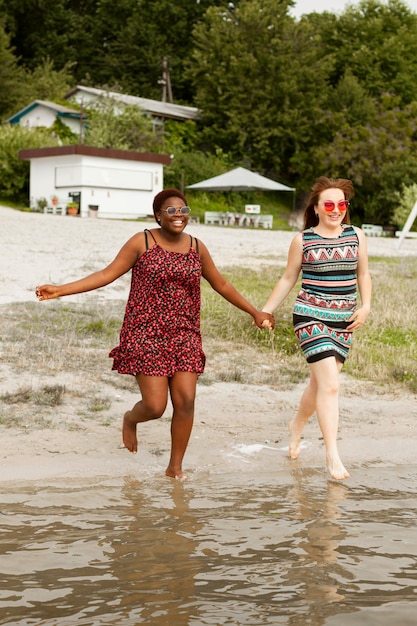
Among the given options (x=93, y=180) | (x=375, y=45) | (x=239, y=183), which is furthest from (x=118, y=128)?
(x=375, y=45)

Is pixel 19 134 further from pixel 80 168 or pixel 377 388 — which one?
pixel 377 388

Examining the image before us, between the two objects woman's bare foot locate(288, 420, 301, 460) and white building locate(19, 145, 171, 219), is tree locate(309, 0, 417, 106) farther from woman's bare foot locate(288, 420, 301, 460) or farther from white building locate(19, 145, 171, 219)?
woman's bare foot locate(288, 420, 301, 460)

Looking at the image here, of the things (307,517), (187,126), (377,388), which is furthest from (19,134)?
(307,517)

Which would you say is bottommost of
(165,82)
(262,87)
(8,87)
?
(8,87)

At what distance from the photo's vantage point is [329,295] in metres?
5.89

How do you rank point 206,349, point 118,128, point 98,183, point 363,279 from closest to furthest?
1. point 363,279
2. point 206,349
3. point 98,183
4. point 118,128

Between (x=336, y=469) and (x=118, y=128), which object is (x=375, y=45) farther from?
(x=336, y=469)

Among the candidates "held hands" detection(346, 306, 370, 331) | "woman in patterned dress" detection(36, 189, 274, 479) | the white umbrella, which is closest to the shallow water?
"woman in patterned dress" detection(36, 189, 274, 479)

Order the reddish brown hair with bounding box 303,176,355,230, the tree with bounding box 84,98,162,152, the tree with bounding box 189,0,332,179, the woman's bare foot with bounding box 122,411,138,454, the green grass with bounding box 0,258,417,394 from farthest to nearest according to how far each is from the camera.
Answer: the tree with bounding box 189,0,332,179 < the tree with bounding box 84,98,162,152 < the green grass with bounding box 0,258,417,394 < the woman's bare foot with bounding box 122,411,138,454 < the reddish brown hair with bounding box 303,176,355,230

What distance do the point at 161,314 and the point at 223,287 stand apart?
574mm

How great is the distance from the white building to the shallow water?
105ft

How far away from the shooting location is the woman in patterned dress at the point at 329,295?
5.88 metres

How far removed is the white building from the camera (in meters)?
38.1

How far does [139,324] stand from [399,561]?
2107 mm
